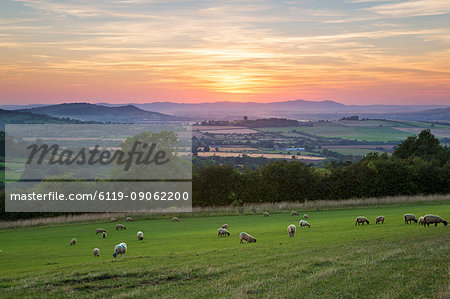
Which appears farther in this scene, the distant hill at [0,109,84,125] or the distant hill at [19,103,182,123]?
the distant hill at [19,103,182,123]

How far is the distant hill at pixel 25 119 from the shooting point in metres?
131

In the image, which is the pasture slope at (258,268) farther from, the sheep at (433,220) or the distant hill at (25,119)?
the distant hill at (25,119)

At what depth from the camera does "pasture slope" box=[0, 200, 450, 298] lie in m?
11.9

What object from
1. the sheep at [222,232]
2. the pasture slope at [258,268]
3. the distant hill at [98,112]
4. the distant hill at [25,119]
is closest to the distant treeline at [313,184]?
the sheep at [222,232]

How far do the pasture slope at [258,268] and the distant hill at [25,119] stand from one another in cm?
11567

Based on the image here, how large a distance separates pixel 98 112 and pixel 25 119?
27577 millimetres

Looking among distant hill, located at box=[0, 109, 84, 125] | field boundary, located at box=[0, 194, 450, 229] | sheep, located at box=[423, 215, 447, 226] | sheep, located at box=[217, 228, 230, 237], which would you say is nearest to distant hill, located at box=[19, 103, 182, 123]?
distant hill, located at box=[0, 109, 84, 125]

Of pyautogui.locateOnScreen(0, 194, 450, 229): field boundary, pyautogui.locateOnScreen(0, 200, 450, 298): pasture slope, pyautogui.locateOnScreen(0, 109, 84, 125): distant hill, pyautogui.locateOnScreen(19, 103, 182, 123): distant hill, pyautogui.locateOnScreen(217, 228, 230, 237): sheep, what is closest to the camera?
pyautogui.locateOnScreen(0, 200, 450, 298): pasture slope

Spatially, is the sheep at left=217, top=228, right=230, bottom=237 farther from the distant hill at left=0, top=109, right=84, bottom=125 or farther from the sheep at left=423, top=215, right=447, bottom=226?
the distant hill at left=0, top=109, right=84, bottom=125

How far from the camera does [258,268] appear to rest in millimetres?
14875

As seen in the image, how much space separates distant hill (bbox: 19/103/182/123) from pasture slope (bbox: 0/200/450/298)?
125 meters

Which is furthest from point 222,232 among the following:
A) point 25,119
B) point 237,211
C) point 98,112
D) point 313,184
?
point 98,112

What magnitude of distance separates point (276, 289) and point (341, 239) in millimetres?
10664

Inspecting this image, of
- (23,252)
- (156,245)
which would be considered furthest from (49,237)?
(156,245)
